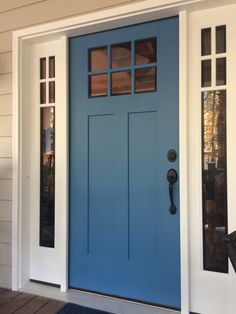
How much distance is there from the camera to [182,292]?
1.98 meters

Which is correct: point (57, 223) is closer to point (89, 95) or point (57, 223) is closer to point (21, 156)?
point (21, 156)

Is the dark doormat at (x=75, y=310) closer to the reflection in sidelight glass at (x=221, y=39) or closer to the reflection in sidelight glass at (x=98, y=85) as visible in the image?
the reflection in sidelight glass at (x=98, y=85)

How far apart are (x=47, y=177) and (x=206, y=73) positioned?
1.41 meters

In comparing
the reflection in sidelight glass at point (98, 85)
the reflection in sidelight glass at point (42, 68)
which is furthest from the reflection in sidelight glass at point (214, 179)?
the reflection in sidelight glass at point (42, 68)

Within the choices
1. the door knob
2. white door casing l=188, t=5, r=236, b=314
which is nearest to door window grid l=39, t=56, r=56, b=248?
the door knob

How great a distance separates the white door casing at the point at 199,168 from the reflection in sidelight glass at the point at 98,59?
623mm

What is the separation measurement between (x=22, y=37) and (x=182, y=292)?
2165 mm

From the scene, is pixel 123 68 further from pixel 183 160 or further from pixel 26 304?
pixel 26 304

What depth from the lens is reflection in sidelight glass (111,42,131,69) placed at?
221cm

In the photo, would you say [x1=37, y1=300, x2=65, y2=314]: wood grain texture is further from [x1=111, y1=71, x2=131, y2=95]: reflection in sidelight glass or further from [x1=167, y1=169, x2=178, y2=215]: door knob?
[x1=111, y1=71, x2=131, y2=95]: reflection in sidelight glass

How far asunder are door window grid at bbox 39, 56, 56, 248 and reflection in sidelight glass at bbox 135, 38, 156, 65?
2.28 feet

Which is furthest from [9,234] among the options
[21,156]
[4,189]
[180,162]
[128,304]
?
[180,162]

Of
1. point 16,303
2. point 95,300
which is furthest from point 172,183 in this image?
point 16,303

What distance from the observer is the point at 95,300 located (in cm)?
220
